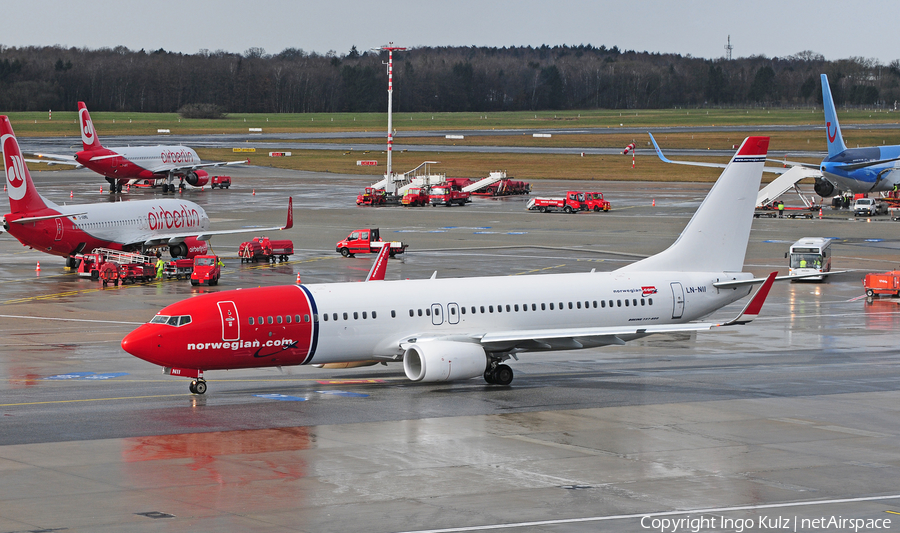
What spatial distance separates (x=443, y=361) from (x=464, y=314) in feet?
8.80

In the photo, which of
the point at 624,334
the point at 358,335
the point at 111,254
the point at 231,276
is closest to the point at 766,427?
the point at 624,334

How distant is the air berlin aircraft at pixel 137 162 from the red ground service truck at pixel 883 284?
8461cm

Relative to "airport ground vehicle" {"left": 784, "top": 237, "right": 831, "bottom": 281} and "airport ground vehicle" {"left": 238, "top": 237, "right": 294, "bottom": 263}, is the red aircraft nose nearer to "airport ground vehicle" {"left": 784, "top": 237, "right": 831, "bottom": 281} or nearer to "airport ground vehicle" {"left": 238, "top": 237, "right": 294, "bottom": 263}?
"airport ground vehicle" {"left": 238, "top": 237, "right": 294, "bottom": 263}

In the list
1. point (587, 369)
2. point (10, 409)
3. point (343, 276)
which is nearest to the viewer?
point (10, 409)

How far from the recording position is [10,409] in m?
33.4

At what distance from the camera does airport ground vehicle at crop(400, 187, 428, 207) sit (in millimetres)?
115000

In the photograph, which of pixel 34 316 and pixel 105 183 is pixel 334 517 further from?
pixel 105 183

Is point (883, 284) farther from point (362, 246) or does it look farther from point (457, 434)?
point (457, 434)

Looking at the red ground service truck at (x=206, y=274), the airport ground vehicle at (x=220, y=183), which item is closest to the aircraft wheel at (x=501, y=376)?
the red ground service truck at (x=206, y=274)

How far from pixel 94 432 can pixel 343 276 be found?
117 feet

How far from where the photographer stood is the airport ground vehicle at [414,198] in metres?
115

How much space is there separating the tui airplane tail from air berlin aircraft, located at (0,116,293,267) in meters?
30.3

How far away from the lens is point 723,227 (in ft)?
138

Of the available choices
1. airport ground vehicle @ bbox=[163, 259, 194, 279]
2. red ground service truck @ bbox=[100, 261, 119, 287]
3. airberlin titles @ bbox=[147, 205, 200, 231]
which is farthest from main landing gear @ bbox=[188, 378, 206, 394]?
airberlin titles @ bbox=[147, 205, 200, 231]
